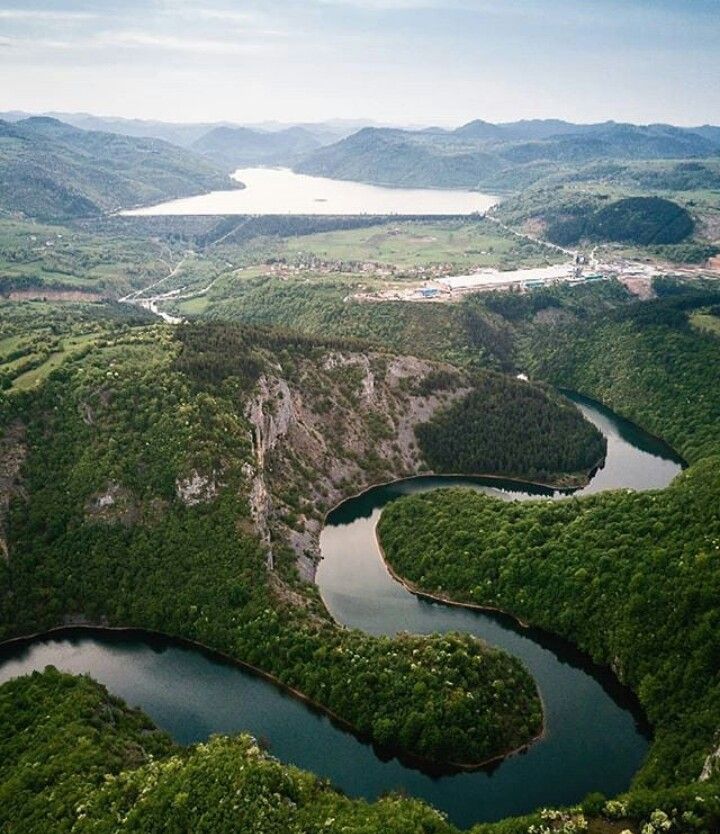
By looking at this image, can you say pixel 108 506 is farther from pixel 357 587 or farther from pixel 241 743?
pixel 241 743

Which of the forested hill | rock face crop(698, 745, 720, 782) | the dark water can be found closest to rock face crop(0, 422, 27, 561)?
the dark water

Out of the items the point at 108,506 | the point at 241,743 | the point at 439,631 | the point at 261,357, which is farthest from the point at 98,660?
the point at 261,357

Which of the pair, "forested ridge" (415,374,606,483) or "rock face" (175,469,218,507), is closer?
"rock face" (175,469,218,507)

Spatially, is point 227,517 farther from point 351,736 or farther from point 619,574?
point 619,574

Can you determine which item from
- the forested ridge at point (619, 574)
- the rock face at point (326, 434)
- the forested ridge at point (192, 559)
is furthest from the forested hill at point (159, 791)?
the rock face at point (326, 434)

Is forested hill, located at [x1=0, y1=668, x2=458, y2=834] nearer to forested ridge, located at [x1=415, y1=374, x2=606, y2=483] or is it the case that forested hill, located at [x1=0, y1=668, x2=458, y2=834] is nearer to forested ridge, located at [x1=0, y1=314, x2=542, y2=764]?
forested ridge, located at [x1=0, y1=314, x2=542, y2=764]

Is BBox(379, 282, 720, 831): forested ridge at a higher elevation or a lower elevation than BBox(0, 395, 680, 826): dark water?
higher

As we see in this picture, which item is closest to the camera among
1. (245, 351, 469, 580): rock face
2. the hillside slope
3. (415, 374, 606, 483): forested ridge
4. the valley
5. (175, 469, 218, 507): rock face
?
the valley
